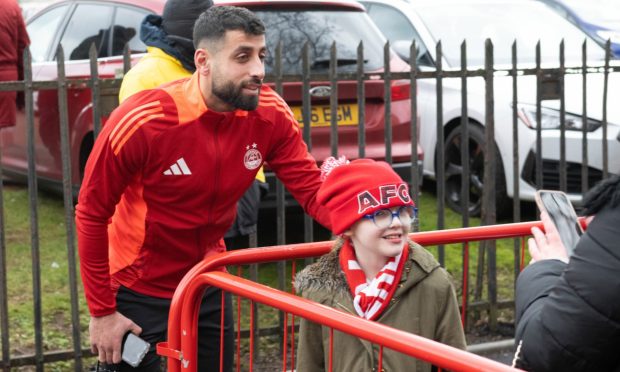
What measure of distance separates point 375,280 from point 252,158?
2.73ft

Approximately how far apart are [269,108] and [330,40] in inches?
131

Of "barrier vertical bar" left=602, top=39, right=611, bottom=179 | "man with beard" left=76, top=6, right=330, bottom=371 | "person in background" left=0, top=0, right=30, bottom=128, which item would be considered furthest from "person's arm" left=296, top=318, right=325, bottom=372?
"person in background" left=0, top=0, right=30, bottom=128

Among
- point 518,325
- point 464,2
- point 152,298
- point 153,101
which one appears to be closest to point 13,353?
point 152,298

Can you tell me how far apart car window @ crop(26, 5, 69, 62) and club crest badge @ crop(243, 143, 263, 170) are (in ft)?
17.1

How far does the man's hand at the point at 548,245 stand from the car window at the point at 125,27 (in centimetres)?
531

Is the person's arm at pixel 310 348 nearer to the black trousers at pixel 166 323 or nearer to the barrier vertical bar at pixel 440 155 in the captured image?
the black trousers at pixel 166 323

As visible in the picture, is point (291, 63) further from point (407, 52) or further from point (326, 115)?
point (407, 52)

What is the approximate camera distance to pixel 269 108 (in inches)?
156

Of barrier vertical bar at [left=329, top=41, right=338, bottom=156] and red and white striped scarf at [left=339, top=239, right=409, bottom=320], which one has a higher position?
barrier vertical bar at [left=329, top=41, right=338, bottom=156]

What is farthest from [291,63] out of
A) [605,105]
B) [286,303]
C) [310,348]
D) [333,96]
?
[286,303]

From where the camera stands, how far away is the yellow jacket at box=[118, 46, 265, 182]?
449cm

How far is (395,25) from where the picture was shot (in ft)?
32.6

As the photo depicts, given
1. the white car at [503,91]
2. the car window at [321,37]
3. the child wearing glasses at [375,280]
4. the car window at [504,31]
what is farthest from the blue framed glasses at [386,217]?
the car window at [504,31]

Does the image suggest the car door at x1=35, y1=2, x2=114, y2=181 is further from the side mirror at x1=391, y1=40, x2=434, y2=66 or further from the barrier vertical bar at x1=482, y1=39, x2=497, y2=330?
the barrier vertical bar at x1=482, y1=39, x2=497, y2=330
